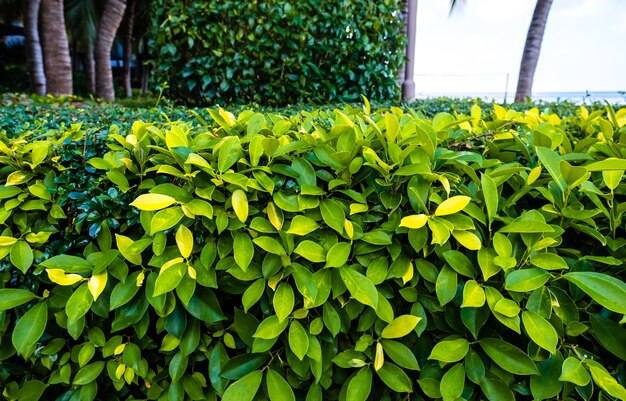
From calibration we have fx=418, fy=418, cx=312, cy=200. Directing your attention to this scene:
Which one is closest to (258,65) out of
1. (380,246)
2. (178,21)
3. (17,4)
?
(178,21)

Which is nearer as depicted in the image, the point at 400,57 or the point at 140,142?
the point at 140,142

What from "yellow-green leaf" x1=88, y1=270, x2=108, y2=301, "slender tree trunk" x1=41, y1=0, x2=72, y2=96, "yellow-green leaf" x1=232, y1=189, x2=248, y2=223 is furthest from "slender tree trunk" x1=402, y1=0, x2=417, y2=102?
"yellow-green leaf" x1=88, y1=270, x2=108, y2=301

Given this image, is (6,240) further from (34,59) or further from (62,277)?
(34,59)

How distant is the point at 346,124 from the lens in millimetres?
1411

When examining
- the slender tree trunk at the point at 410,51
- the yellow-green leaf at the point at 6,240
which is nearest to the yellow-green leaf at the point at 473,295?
the yellow-green leaf at the point at 6,240

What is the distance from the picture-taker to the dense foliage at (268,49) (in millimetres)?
4000

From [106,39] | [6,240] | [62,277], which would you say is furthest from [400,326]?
[106,39]

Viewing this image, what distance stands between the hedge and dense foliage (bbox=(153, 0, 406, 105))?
2.98 metres

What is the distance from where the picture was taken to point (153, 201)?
1064 millimetres

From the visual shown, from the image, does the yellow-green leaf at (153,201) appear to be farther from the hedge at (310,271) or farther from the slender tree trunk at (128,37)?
the slender tree trunk at (128,37)

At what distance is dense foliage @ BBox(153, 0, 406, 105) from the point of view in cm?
400

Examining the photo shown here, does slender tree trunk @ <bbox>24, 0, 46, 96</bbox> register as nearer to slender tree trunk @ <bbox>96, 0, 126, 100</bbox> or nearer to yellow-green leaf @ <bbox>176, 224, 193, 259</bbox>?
slender tree trunk @ <bbox>96, 0, 126, 100</bbox>

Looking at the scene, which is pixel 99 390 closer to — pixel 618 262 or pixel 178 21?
pixel 618 262

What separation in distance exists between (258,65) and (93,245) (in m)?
3.26
